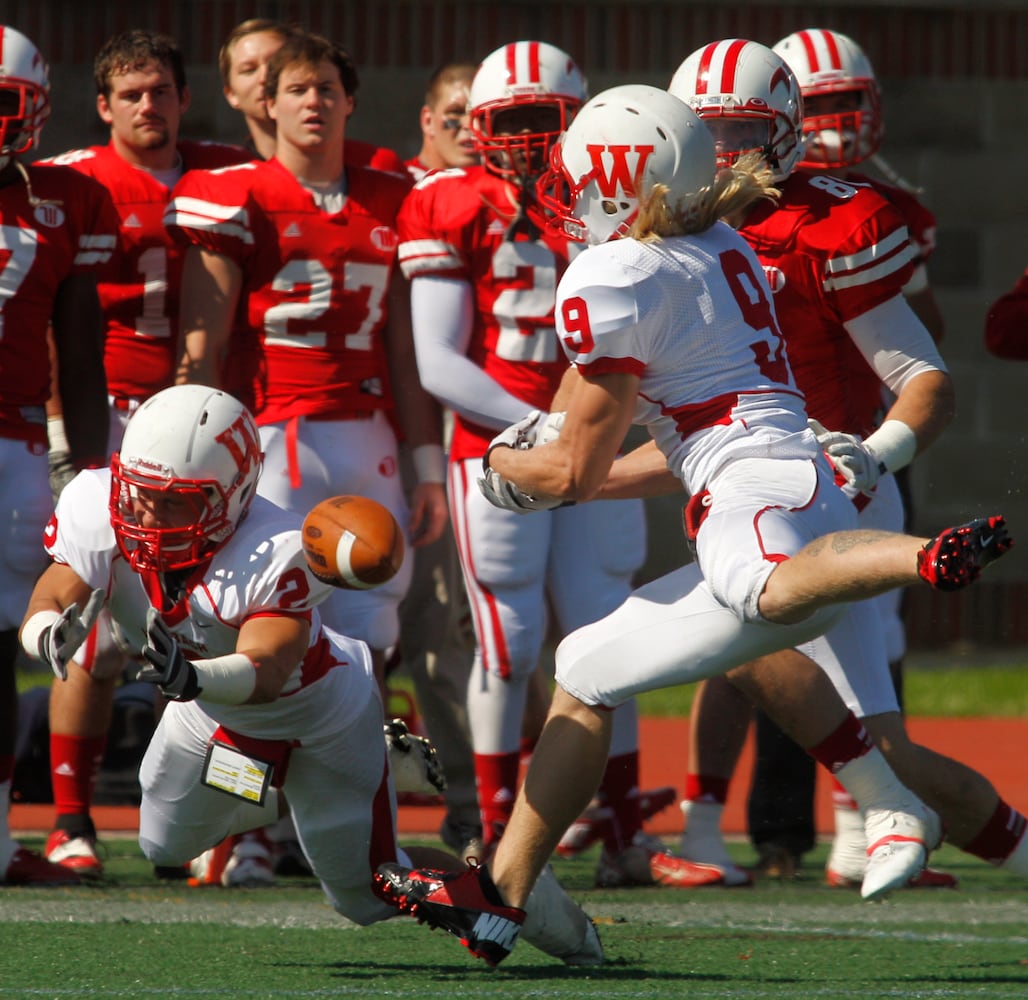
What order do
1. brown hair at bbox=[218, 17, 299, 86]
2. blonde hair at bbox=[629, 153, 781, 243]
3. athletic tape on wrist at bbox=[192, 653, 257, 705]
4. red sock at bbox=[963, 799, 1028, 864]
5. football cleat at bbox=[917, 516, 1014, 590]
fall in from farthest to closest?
1. brown hair at bbox=[218, 17, 299, 86]
2. red sock at bbox=[963, 799, 1028, 864]
3. blonde hair at bbox=[629, 153, 781, 243]
4. athletic tape on wrist at bbox=[192, 653, 257, 705]
5. football cleat at bbox=[917, 516, 1014, 590]

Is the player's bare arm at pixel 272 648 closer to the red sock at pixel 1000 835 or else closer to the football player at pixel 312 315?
the football player at pixel 312 315

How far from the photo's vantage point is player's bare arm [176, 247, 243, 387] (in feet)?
15.8

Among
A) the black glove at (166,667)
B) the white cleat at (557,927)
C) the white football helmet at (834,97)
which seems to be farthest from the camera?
the white football helmet at (834,97)

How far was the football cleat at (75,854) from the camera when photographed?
184 inches

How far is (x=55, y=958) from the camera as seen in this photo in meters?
3.58

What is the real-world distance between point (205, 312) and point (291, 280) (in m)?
0.23

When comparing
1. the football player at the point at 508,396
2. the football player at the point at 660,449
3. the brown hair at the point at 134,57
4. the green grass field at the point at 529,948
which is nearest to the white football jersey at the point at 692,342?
the football player at the point at 660,449

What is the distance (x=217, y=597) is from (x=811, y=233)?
1517mm

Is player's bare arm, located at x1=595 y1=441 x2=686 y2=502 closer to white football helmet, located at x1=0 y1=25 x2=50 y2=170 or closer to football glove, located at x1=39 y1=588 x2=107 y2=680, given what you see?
football glove, located at x1=39 y1=588 x2=107 y2=680

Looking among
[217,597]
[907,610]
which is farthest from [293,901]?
[907,610]

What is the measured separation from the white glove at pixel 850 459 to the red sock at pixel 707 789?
4.87ft

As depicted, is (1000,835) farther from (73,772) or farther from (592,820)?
(73,772)

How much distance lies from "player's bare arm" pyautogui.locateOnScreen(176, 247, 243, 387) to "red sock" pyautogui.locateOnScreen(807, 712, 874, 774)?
1840 mm

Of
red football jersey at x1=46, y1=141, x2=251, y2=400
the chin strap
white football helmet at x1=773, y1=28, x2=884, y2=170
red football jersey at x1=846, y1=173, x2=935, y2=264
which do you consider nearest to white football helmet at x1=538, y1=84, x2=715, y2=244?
the chin strap
